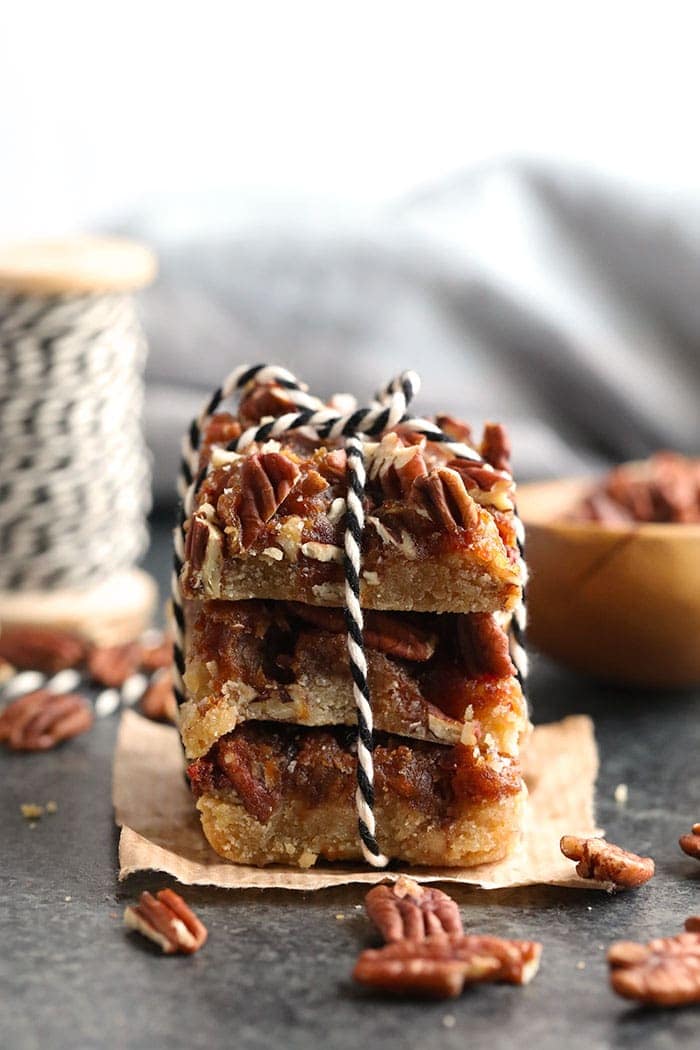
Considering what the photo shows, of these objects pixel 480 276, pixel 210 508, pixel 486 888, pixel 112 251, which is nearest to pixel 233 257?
pixel 480 276

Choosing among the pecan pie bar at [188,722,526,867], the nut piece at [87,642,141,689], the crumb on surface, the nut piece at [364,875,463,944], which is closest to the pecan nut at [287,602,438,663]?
the pecan pie bar at [188,722,526,867]

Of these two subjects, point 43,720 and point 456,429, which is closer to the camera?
point 456,429

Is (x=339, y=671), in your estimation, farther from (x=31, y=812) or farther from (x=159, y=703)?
(x=159, y=703)

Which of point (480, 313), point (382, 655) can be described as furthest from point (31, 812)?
point (480, 313)

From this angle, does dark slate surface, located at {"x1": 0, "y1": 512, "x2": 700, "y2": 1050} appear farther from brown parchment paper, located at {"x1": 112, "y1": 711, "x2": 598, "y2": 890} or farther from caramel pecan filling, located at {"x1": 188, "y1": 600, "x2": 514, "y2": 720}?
caramel pecan filling, located at {"x1": 188, "y1": 600, "x2": 514, "y2": 720}

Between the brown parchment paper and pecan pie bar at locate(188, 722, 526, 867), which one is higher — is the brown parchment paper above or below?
below
